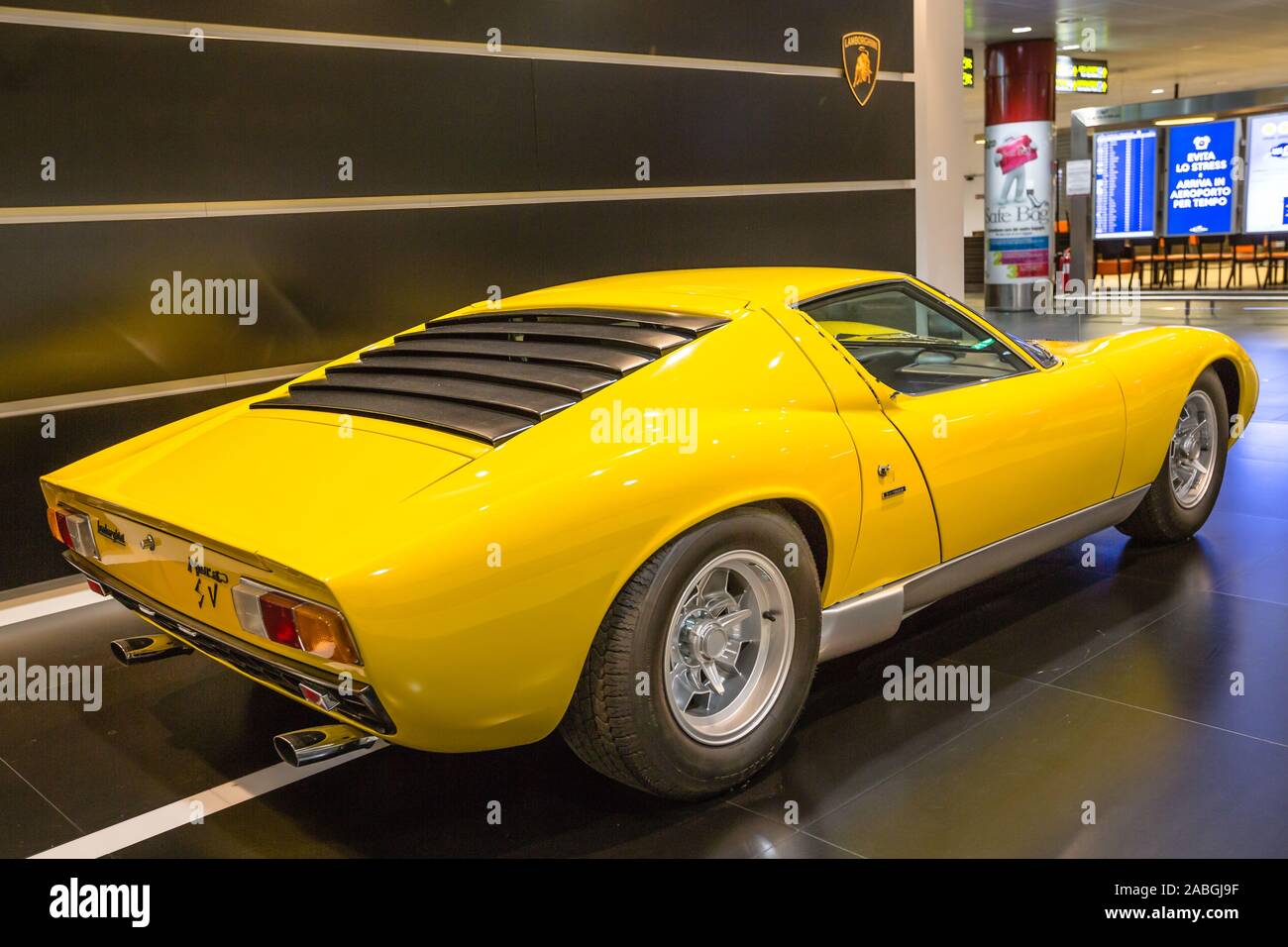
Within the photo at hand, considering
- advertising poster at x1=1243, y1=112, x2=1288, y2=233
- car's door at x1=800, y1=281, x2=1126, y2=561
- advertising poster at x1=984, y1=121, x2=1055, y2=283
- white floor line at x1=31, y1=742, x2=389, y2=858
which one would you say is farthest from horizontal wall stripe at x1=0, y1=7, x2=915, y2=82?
advertising poster at x1=984, y1=121, x2=1055, y2=283

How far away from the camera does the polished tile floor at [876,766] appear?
7.98 feet

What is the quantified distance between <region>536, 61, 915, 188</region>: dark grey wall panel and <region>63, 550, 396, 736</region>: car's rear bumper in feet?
11.7

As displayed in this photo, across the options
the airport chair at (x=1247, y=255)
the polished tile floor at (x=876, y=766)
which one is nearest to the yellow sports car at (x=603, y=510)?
the polished tile floor at (x=876, y=766)

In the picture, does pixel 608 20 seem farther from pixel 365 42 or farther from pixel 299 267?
pixel 299 267

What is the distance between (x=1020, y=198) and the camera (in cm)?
1532

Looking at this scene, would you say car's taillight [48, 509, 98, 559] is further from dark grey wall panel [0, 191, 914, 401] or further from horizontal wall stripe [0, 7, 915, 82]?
horizontal wall stripe [0, 7, 915, 82]

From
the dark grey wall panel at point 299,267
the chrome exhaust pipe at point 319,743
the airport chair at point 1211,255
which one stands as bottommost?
the chrome exhaust pipe at point 319,743

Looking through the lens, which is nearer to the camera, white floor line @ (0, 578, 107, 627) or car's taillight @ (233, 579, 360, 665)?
car's taillight @ (233, 579, 360, 665)

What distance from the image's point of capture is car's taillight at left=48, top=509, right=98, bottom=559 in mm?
2738

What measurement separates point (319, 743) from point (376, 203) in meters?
3.34

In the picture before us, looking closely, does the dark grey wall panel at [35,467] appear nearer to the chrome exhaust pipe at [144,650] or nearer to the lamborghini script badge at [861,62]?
the chrome exhaust pipe at [144,650]

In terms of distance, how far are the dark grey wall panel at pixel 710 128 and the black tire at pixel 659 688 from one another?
361 cm

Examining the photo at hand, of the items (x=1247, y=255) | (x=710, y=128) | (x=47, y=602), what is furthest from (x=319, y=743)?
(x=1247, y=255)
